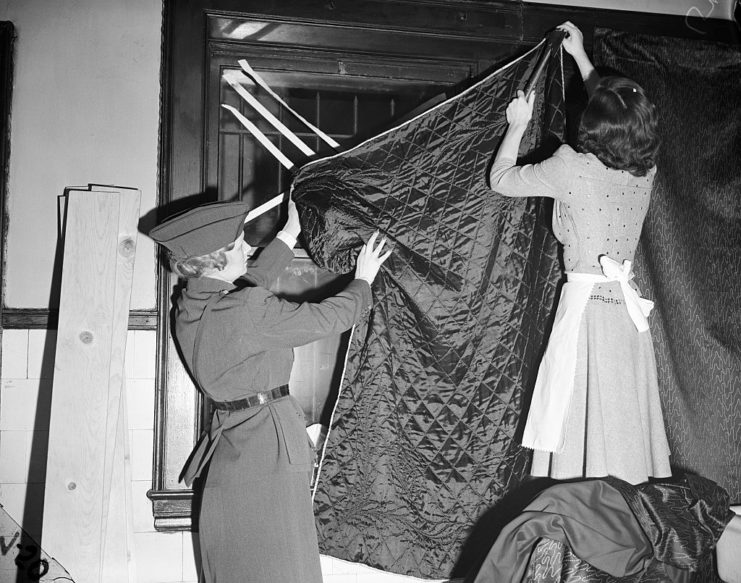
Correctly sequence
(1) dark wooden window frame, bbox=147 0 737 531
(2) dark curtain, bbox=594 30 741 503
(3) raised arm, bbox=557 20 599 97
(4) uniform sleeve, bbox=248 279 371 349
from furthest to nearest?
(1) dark wooden window frame, bbox=147 0 737 531
(2) dark curtain, bbox=594 30 741 503
(3) raised arm, bbox=557 20 599 97
(4) uniform sleeve, bbox=248 279 371 349

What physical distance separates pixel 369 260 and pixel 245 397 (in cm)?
56

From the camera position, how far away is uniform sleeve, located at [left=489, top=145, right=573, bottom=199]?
1.91m

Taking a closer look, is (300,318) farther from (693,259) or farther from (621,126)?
(693,259)

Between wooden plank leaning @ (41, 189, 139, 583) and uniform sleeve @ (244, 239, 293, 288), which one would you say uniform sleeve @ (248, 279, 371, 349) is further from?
wooden plank leaning @ (41, 189, 139, 583)

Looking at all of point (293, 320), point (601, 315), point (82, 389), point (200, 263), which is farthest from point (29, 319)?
point (601, 315)

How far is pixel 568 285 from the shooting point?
6.54ft

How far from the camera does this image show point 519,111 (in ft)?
6.89

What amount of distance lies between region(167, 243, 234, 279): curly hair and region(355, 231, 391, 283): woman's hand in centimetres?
41

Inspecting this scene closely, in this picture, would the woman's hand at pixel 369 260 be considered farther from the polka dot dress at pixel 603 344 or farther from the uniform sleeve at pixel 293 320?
the polka dot dress at pixel 603 344

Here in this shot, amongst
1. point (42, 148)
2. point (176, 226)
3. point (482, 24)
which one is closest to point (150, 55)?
point (42, 148)

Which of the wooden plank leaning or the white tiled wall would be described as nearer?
the wooden plank leaning

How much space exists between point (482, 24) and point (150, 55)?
4.25ft

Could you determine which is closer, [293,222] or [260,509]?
[260,509]

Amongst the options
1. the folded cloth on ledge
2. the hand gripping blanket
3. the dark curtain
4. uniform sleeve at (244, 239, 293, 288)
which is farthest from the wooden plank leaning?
the dark curtain
